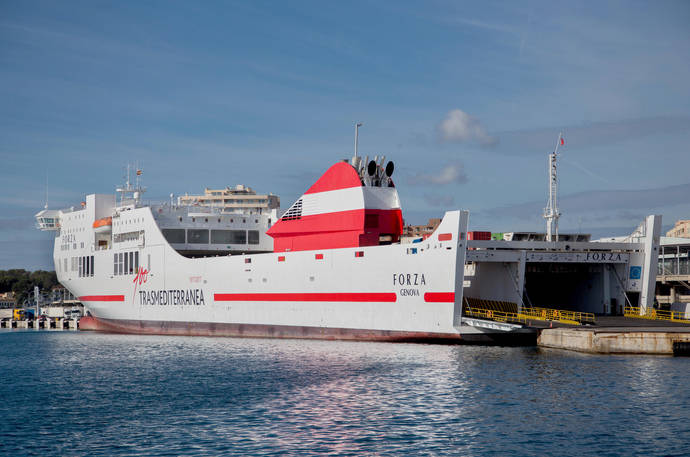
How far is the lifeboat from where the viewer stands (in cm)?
5062

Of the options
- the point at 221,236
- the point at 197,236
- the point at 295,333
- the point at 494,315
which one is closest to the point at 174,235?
the point at 197,236

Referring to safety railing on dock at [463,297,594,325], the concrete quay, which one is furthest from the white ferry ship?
the concrete quay

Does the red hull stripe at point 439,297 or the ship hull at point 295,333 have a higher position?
the red hull stripe at point 439,297

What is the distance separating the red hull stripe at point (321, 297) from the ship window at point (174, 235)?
7.30 m

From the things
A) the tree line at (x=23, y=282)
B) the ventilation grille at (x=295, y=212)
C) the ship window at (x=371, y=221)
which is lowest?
the tree line at (x=23, y=282)

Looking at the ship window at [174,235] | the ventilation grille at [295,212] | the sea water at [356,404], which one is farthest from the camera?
the ship window at [174,235]

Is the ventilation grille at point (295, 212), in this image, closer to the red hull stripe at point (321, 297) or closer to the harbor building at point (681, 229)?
the red hull stripe at point (321, 297)

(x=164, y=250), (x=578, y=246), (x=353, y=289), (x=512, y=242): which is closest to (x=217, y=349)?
(x=353, y=289)

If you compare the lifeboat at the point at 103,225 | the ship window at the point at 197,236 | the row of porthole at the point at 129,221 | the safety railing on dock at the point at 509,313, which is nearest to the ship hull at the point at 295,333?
the safety railing on dock at the point at 509,313

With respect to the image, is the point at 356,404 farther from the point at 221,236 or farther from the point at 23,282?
the point at 23,282

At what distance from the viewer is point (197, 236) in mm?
47688

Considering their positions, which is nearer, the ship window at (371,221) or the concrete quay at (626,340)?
the concrete quay at (626,340)

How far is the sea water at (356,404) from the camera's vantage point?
17.1 metres

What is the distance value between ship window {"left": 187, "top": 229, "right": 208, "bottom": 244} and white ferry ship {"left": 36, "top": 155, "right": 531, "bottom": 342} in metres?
0.06
